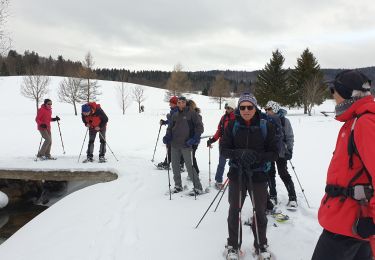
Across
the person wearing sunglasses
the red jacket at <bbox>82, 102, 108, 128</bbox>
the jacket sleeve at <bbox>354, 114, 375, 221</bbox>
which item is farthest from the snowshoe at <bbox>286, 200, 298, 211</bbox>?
the red jacket at <bbox>82, 102, 108, 128</bbox>

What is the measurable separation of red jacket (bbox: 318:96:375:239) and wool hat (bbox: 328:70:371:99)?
118 millimetres

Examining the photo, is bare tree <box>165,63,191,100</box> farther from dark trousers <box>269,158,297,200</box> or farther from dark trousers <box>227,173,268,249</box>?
dark trousers <box>227,173,268,249</box>

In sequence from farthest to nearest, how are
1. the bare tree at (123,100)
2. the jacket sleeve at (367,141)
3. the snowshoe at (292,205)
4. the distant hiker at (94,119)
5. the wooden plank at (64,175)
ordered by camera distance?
1. the bare tree at (123,100)
2. the distant hiker at (94,119)
3. the wooden plank at (64,175)
4. the snowshoe at (292,205)
5. the jacket sleeve at (367,141)

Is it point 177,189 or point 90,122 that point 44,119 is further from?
Result: point 177,189

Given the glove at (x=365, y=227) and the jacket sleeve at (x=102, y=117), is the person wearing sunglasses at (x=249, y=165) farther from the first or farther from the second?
the jacket sleeve at (x=102, y=117)

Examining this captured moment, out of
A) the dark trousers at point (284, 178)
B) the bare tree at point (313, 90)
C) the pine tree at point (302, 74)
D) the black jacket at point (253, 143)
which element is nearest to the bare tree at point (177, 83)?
the pine tree at point (302, 74)

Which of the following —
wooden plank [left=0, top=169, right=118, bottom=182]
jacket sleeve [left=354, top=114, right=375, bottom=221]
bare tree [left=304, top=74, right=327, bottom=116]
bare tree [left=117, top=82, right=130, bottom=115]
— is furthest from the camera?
bare tree [left=117, top=82, right=130, bottom=115]

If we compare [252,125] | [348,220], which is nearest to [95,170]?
[252,125]

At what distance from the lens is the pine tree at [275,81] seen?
37375mm

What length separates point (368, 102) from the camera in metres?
2.36

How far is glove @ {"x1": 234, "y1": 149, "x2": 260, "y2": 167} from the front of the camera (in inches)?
148

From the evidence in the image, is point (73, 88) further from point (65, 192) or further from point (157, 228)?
point (157, 228)

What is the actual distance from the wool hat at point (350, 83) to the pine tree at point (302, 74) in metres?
37.0

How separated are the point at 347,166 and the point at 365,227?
0.46 meters
